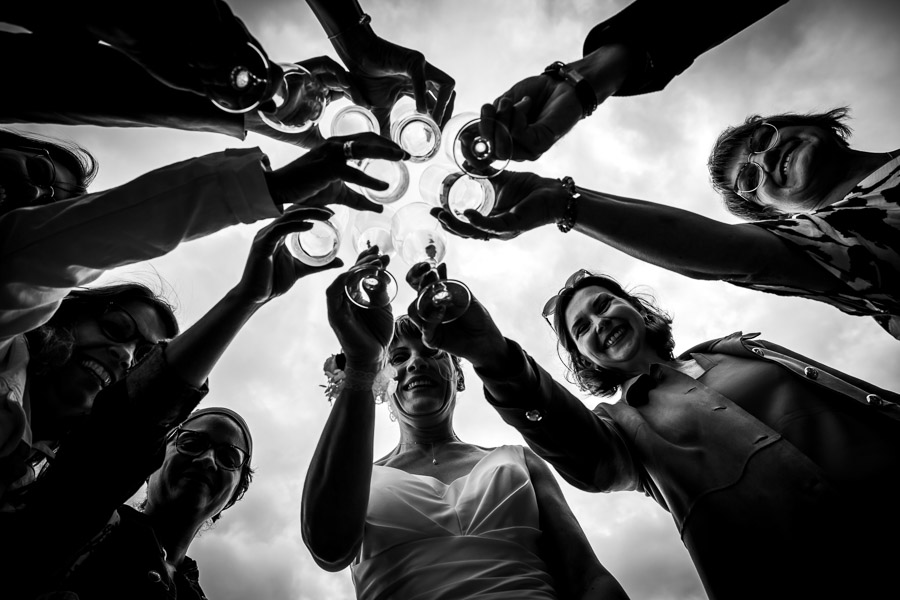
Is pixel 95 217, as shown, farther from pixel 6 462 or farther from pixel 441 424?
pixel 441 424

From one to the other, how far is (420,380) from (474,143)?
1.65 meters

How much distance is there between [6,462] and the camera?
6.50ft

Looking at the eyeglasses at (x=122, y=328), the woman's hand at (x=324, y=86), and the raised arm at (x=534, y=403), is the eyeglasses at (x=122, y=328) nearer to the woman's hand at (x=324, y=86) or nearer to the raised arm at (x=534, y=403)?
the woman's hand at (x=324, y=86)

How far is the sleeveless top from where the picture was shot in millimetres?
1996

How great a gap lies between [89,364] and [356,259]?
174cm

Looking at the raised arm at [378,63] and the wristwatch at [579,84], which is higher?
the raised arm at [378,63]

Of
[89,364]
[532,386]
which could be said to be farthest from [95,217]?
[532,386]

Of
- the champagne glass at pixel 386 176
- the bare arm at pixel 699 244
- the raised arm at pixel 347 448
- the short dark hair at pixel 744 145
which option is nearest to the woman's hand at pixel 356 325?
the raised arm at pixel 347 448

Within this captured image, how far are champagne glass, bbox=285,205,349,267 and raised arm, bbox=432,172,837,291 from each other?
0.53 metres

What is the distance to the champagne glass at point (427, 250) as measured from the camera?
Answer: 200 centimetres

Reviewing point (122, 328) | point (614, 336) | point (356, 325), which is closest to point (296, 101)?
point (356, 325)

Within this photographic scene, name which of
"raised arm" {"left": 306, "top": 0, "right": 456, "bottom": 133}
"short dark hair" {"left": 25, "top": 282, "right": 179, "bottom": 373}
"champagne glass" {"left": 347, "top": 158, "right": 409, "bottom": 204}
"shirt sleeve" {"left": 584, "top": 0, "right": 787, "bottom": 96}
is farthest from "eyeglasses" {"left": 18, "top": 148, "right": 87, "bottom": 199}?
"shirt sleeve" {"left": 584, "top": 0, "right": 787, "bottom": 96}

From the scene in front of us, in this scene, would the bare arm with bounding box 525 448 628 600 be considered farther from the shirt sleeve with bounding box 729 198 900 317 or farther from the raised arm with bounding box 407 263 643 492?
the shirt sleeve with bounding box 729 198 900 317

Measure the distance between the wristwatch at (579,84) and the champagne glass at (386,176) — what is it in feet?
2.66
